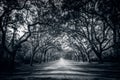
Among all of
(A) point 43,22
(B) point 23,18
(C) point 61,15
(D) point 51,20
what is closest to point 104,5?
(C) point 61,15

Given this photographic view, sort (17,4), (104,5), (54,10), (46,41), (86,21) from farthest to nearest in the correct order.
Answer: (46,41) → (86,21) → (54,10) → (17,4) → (104,5)

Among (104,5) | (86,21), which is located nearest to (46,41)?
(86,21)

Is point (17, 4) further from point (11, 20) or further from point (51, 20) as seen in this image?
point (51, 20)

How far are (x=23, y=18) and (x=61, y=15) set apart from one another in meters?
6.43

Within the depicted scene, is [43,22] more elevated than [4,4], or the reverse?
[4,4]

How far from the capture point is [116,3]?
14742 millimetres

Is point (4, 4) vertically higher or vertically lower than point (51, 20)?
higher

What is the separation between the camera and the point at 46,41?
42.2m

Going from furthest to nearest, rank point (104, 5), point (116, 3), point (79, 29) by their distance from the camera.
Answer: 1. point (79, 29)
2. point (104, 5)
3. point (116, 3)

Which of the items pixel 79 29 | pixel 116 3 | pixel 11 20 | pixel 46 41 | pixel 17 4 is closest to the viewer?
pixel 116 3

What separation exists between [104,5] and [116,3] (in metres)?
1.77

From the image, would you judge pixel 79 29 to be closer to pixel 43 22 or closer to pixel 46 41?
pixel 43 22

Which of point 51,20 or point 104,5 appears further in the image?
point 51,20

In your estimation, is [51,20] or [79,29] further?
[79,29]
